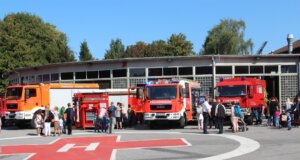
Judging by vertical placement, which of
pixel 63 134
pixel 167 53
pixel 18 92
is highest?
pixel 167 53

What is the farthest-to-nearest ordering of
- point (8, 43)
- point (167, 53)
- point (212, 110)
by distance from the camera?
point (167, 53), point (8, 43), point (212, 110)

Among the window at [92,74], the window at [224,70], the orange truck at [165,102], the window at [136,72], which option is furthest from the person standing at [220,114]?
the window at [92,74]

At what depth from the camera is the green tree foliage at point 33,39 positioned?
55084 millimetres

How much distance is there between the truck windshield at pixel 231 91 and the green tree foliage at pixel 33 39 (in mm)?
30656

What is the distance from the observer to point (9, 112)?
30.3 m

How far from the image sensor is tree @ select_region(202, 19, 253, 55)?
233 feet

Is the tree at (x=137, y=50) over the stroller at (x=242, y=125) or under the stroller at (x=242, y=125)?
over

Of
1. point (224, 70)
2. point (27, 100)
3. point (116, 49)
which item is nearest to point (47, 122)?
point (27, 100)

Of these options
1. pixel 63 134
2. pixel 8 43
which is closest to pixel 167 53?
pixel 8 43

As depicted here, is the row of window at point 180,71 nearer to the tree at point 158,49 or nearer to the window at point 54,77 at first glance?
the window at point 54,77

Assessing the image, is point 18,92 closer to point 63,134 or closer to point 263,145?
point 63,134

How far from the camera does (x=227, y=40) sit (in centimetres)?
7100

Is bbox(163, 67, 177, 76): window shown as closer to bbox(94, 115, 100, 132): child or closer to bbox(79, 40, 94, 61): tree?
bbox(94, 115, 100, 132): child

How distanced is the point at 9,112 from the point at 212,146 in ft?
56.2
